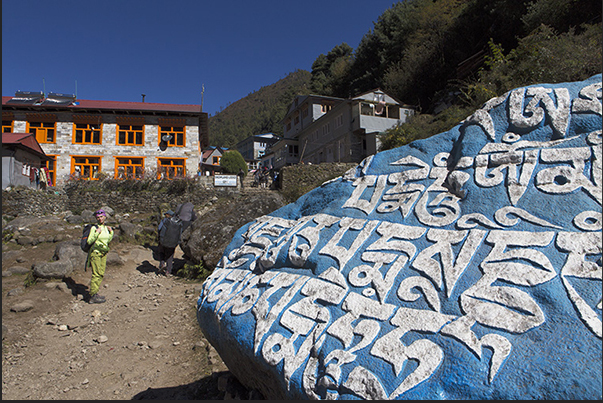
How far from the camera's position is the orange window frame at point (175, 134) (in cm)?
2473

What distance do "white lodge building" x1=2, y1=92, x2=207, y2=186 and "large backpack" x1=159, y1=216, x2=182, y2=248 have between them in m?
15.2

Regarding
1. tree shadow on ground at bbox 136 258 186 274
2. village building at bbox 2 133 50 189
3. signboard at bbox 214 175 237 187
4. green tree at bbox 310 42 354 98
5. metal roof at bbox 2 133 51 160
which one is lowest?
tree shadow on ground at bbox 136 258 186 274

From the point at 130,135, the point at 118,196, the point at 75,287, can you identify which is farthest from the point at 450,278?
the point at 130,135

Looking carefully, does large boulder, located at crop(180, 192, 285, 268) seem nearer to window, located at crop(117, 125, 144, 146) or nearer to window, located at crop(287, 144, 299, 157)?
window, located at crop(117, 125, 144, 146)

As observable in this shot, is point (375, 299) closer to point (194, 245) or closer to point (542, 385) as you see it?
point (542, 385)

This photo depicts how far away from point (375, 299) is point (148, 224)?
1542 centimetres

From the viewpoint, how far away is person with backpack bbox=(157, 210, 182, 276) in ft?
29.8

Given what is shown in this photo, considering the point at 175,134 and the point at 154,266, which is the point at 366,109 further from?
the point at 154,266

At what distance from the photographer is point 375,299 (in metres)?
2.43

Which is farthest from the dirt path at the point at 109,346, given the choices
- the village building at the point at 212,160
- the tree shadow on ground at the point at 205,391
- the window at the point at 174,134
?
the village building at the point at 212,160

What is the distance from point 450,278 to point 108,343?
528 cm

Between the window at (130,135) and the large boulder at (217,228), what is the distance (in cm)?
1699

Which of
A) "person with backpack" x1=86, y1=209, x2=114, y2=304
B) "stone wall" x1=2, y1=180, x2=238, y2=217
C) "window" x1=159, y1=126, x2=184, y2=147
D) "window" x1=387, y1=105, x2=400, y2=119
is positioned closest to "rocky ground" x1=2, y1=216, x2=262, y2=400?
"person with backpack" x1=86, y1=209, x2=114, y2=304

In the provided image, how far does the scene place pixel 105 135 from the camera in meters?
24.2
